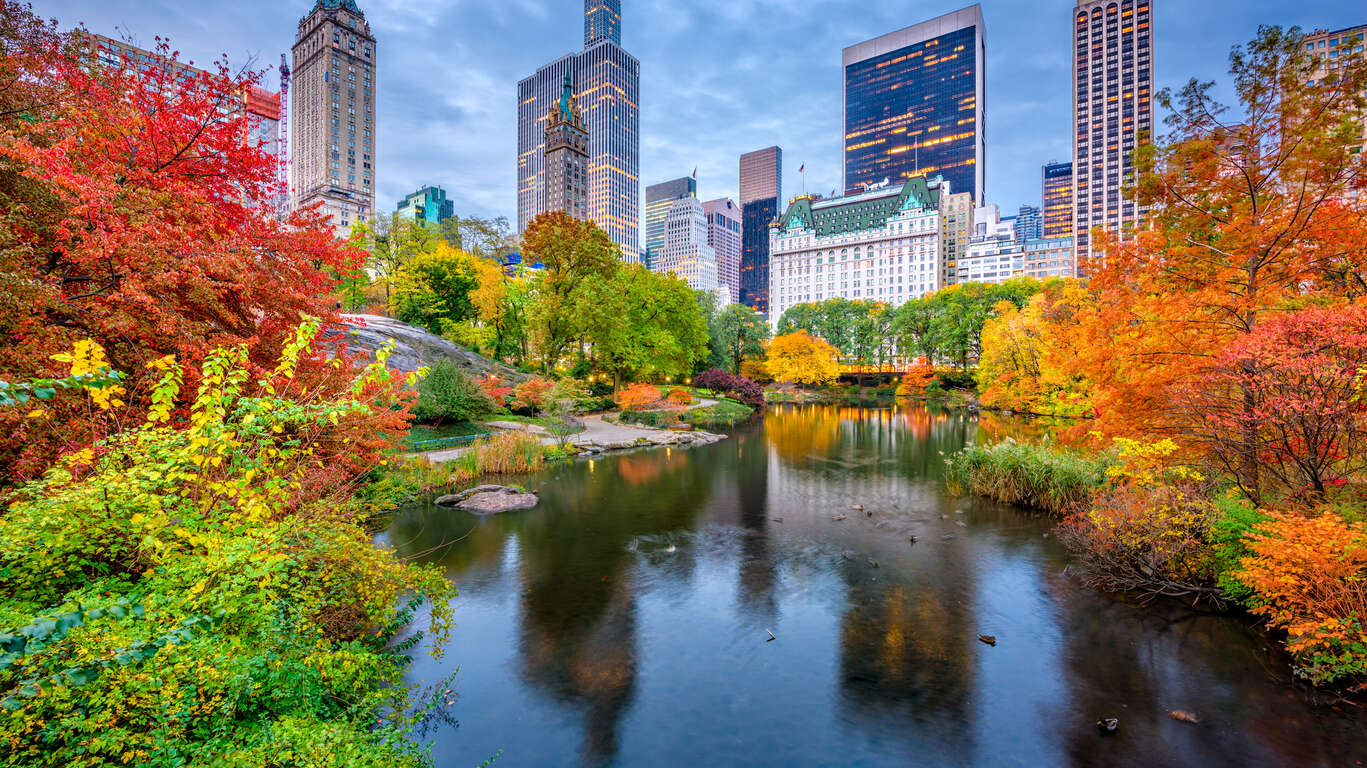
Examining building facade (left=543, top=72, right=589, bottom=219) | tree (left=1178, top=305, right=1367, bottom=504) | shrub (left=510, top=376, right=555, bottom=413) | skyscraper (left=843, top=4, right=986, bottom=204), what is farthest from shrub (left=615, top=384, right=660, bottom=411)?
skyscraper (left=843, top=4, right=986, bottom=204)

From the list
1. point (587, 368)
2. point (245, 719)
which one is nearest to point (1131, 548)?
point (245, 719)

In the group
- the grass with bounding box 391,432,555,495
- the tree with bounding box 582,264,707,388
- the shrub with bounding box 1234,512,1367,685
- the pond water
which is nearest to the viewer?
the pond water

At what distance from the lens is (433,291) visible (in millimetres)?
36688

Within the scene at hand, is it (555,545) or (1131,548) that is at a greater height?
(1131,548)

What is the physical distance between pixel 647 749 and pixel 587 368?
33.9 meters

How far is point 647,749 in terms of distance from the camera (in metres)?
6.53

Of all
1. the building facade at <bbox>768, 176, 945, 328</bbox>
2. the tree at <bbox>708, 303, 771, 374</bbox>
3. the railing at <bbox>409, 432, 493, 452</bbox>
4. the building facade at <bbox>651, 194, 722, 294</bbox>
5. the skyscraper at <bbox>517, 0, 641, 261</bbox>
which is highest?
the skyscraper at <bbox>517, 0, 641, 261</bbox>

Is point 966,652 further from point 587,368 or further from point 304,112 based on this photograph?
point 304,112

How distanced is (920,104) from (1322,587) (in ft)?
614

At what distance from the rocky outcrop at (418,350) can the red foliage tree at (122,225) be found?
1746 cm

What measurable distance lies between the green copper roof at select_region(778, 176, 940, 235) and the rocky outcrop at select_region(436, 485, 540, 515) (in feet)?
370

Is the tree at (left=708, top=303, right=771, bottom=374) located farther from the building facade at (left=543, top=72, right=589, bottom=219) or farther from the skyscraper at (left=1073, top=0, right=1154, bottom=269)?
the skyscraper at (left=1073, top=0, right=1154, bottom=269)

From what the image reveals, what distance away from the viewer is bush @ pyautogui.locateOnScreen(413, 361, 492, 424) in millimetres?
23047

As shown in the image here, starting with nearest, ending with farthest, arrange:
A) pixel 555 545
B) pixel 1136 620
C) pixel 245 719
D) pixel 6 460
A: pixel 245 719 < pixel 6 460 < pixel 1136 620 < pixel 555 545
